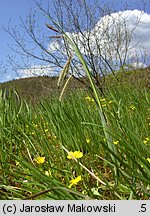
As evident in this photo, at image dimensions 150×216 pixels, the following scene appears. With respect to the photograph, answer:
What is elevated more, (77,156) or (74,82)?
(74,82)

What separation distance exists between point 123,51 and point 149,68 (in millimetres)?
707

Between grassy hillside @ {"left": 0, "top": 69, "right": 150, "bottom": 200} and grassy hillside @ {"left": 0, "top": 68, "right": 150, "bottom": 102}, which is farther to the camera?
grassy hillside @ {"left": 0, "top": 68, "right": 150, "bottom": 102}

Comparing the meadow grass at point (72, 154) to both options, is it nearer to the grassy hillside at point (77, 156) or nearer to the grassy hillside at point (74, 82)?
the grassy hillside at point (77, 156)

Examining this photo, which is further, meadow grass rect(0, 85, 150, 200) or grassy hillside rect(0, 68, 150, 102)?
grassy hillside rect(0, 68, 150, 102)

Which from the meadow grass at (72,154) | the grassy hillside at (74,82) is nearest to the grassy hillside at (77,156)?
the meadow grass at (72,154)

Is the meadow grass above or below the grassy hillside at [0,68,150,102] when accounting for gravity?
below

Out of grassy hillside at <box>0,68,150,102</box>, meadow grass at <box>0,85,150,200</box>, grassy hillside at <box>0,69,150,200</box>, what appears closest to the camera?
grassy hillside at <box>0,69,150,200</box>

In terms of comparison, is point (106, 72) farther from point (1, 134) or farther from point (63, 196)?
point (63, 196)

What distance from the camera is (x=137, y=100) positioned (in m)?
1.70

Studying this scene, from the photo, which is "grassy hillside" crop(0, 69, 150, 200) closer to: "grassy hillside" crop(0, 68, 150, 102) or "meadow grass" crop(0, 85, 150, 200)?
"meadow grass" crop(0, 85, 150, 200)

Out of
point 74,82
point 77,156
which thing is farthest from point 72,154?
point 74,82

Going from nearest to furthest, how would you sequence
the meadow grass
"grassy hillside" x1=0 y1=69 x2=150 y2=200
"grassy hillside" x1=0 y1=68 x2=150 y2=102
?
1. "grassy hillside" x1=0 y1=69 x2=150 y2=200
2. the meadow grass
3. "grassy hillside" x1=0 y1=68 x2=150 y2=102

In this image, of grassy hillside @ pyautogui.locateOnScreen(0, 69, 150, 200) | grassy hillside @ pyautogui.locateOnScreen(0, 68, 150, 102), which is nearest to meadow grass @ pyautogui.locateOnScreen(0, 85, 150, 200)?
grassy hillside @ pyautogui.locateOnScreen(0, 69, 150, 200)

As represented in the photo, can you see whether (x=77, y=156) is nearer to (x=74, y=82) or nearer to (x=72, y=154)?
(x=72, y=154)
